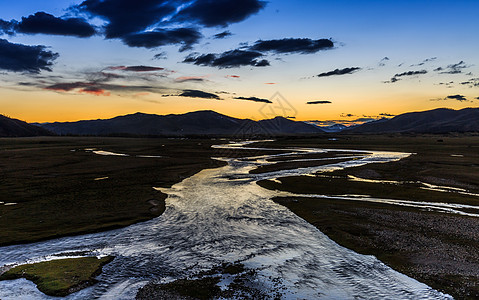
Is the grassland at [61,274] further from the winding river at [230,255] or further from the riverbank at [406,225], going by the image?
the riverbank at [406,225]

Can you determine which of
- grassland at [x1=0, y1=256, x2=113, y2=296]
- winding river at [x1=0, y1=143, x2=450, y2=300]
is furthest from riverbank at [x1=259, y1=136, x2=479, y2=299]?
grassland at [x1=0, y1=256, x2=113, y2=296]

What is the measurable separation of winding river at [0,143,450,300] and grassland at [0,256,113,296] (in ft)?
1.39

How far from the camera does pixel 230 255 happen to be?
18.5 m

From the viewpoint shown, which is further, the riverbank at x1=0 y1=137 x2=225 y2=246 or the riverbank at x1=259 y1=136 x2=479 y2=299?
the riverbank at x1=0 y1=137 x2=225 y2=246

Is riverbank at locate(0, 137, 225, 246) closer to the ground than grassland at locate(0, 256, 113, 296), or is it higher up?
higher up

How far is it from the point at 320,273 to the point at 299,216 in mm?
10562

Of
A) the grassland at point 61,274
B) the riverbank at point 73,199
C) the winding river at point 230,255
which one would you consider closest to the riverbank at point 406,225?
the winding river at point 230,255

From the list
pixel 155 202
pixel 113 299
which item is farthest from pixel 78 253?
pixel 155 202

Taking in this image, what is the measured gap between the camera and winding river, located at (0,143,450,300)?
47.3ft

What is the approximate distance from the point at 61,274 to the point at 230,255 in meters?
9.40

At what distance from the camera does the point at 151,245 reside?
2009 cm

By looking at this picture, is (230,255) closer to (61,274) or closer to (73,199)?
(61,274)

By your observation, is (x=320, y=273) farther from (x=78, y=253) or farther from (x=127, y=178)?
(x=127, y=178)

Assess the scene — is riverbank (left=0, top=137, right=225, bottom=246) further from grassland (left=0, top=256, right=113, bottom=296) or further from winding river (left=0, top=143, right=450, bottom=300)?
grassland (left=0, top=256, right=113, bottom=296)
